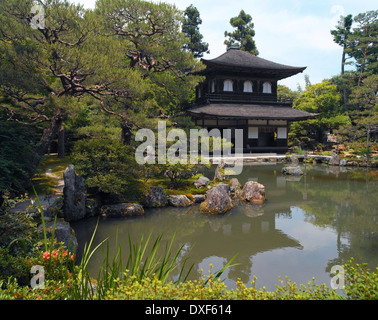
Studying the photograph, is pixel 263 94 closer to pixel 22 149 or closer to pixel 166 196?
pixel 166 196

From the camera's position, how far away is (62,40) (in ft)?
26.9

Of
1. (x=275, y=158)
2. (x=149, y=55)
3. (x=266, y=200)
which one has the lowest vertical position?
(x=266, y=200)

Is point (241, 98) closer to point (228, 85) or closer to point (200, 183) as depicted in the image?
point (228, 85)

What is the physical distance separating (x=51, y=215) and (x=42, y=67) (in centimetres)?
431

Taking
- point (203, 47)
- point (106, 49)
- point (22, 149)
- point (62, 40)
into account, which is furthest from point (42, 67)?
point (203, 47)

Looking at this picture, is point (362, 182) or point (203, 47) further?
point (203, 47)

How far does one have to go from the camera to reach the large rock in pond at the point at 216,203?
28.4 feet

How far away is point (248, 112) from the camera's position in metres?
20.4

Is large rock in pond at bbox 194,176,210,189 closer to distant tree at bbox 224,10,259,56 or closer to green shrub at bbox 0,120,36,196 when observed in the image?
green shrub at bbox 0,120,36,196

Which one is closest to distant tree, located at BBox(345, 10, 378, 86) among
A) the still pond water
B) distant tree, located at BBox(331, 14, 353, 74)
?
distant tree, located at BBox(331, 14, 353, 74)

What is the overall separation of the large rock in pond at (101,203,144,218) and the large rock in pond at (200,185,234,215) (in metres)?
2.06

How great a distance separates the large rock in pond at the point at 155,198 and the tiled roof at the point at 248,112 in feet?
31.8

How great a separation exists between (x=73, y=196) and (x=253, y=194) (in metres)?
6.18

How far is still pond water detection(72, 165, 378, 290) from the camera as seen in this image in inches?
202
